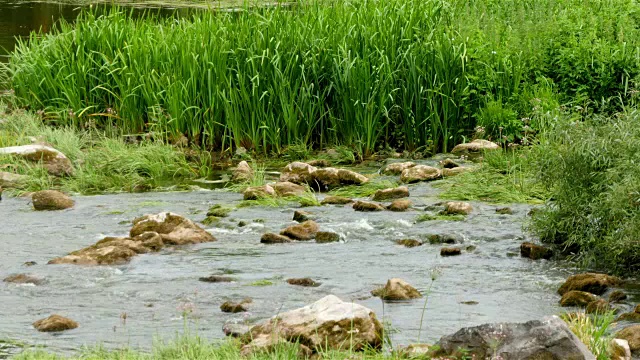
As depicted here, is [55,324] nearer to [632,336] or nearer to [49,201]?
[632,336]

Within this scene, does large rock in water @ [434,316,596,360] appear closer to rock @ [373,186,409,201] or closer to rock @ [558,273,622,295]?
rock @ [558,273,622,295]

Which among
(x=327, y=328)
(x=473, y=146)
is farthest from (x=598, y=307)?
(x=473, y=146)

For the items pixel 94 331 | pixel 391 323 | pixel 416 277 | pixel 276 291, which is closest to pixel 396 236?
pixel 416 277


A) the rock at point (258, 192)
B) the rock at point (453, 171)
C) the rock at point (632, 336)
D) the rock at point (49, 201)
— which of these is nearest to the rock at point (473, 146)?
the rock at point (453, 171)

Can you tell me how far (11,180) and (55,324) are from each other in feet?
17.3

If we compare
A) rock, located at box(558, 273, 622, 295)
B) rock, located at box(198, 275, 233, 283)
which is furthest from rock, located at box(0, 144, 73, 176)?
rock, located at box(558, 273, 622, 295)

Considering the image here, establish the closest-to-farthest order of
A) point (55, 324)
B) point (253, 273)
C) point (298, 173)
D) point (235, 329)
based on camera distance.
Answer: point (235, 329), point (55, 324), point (253, 273), point (298, 173)

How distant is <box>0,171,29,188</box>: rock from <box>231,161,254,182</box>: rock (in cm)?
219

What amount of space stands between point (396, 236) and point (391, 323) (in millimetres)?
2502

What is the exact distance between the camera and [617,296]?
712cm

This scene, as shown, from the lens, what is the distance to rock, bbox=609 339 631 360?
18.0ft

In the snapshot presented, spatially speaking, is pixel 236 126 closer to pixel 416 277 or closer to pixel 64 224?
pixel 64 224

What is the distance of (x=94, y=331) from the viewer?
6.43m

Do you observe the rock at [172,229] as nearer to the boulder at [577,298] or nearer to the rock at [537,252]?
the rock at [537,252]
